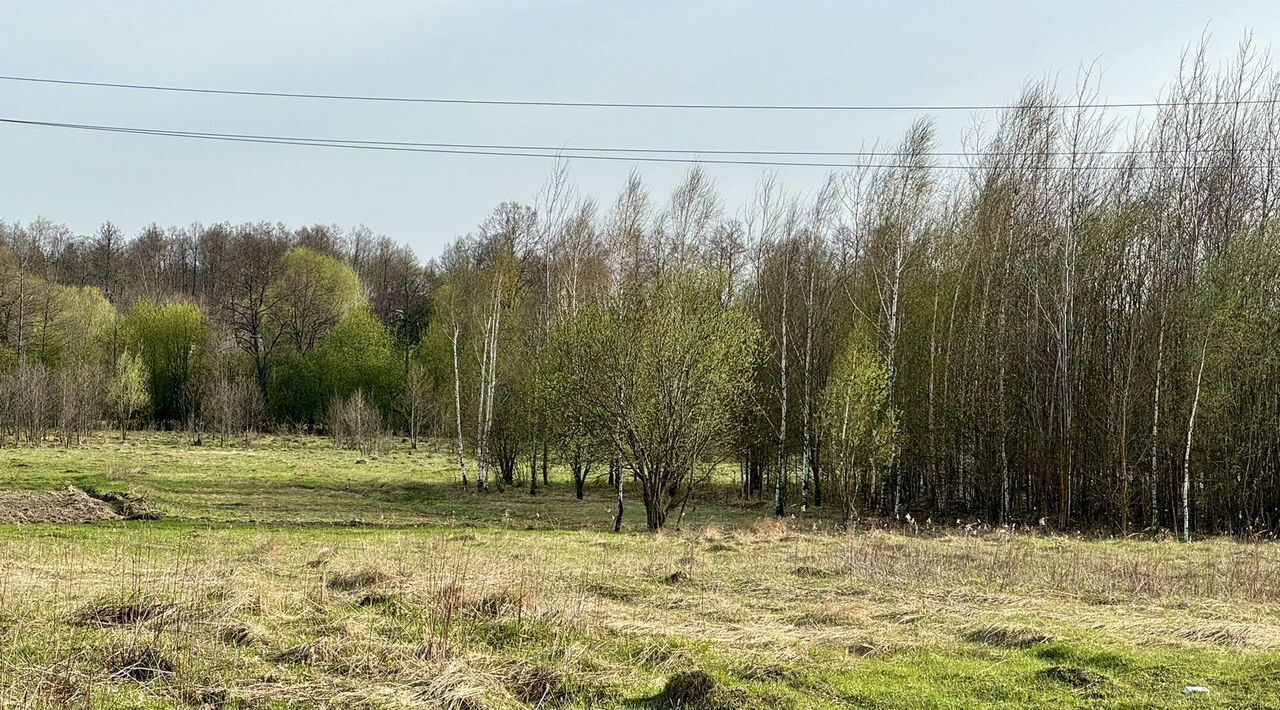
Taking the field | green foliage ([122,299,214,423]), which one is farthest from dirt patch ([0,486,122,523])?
green foliage ([122,299,214,423])

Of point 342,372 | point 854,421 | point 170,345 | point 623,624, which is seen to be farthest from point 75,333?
point 623,624

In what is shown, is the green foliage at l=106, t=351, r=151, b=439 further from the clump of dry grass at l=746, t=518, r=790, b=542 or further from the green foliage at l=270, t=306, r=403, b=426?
the clump of dry grass at l=746, t=518, r=790, b=542

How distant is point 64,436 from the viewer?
4066 centimetres

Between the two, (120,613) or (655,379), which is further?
(655,379)

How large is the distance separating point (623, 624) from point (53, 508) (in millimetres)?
15483

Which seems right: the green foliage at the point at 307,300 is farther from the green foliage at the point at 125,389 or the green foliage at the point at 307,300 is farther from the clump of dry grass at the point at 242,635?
the clump of dry grass at the point at 242,635

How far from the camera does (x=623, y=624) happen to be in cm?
824

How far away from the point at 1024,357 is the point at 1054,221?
4122 mm

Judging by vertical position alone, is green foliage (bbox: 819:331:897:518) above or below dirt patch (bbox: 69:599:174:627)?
above

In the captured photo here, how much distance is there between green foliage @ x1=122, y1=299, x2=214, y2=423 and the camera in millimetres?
53969

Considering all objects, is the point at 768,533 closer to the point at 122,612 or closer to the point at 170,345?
the point at 122,612

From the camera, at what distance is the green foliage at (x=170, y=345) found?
177 ft

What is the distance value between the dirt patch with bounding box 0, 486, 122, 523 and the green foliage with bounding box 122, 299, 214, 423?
37.0 m

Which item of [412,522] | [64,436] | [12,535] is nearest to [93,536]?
[12,535]
